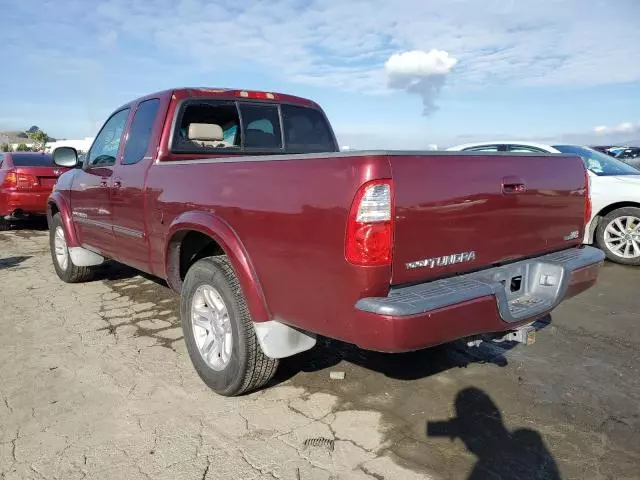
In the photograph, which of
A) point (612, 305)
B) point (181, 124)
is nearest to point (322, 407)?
point (181, 124)

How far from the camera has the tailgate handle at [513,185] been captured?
2.76m

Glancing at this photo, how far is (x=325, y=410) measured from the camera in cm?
309

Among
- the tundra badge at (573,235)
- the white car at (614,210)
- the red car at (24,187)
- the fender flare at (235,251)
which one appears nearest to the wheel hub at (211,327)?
the fender flare at (235,251)

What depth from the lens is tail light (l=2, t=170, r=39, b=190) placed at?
9453mm

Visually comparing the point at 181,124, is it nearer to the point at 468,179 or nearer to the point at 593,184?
the point at 468,179

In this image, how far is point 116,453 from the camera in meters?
2.66

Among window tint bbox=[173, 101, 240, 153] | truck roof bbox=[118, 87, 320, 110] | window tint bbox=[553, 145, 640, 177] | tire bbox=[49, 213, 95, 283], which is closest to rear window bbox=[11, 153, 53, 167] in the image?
tire bbox=[49, 213, 95, 283]

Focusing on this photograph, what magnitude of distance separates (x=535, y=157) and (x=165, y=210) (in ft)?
7.92

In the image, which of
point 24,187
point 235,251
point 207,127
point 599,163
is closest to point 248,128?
point 207,127

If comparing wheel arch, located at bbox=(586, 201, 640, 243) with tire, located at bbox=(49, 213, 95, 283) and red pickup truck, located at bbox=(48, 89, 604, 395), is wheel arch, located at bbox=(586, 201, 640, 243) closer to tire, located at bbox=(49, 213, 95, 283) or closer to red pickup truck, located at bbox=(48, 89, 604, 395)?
red pickup truck, located at bbox=(48, 89, 604, 395)

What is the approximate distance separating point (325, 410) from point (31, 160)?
937 cm

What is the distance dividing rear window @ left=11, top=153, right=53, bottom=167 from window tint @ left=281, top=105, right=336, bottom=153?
7052mm

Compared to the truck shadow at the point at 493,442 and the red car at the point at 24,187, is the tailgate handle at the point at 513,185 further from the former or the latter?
the red car at the point at 24,187

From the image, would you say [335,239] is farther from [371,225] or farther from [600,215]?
[600,215]
